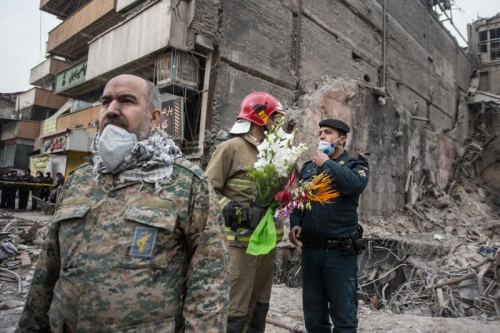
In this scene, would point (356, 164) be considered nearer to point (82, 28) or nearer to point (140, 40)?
point (140, 40)

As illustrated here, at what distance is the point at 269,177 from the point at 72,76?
14524 mm

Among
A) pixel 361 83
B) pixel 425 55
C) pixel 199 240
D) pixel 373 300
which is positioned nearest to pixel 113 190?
pixel 199 240

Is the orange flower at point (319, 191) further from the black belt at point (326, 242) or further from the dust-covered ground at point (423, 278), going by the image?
the dust-covered ground at point (423, 278)

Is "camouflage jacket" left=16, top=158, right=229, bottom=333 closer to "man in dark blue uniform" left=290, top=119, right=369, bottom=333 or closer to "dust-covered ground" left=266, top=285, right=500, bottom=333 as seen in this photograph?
"man in dark blue uniform" left=290, top=119, right=369, bottom=333

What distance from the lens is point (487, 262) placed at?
18.1ft

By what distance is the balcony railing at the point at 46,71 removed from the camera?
70.1ft

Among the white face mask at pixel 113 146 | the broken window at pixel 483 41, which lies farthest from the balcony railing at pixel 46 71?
the broken window at pixel 483 41

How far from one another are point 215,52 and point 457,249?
760 cm

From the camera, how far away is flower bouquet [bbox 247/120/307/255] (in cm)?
227

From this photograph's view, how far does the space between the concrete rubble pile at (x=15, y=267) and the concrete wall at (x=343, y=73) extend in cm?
470

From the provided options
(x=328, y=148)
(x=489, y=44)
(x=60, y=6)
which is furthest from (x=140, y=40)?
(x=489, y=44)

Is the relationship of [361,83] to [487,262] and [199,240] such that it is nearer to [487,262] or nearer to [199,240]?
[487,262]

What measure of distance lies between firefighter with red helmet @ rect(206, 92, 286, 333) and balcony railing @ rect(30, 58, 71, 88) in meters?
22.0

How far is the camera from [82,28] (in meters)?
14.2
